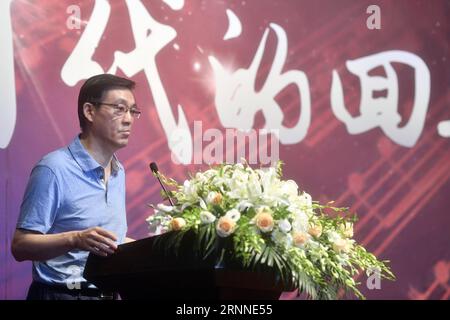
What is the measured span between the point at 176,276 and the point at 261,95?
2.03 metres

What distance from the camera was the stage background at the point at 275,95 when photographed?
350 centimetres

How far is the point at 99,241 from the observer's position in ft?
6.72

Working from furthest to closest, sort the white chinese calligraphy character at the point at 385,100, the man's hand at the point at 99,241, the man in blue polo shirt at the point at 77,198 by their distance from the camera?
1. the white chinese calligraphy character at the point at 385,100
2. the man in blue polo shirt at the point at 77,198
3. the man's hand at the point at 99,241

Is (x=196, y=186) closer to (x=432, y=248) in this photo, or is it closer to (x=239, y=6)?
(x=239, y=6)

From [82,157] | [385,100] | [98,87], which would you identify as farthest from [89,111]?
[385,100]

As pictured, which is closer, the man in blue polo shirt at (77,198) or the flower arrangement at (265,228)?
the flower arrangement at (265,228)

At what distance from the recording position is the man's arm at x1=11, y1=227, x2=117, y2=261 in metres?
2.04

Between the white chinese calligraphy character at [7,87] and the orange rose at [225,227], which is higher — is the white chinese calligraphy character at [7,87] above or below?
above

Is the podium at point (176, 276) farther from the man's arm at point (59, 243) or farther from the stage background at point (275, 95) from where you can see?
the stage background at point (275, 95)

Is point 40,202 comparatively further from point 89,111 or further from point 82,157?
point 89,111

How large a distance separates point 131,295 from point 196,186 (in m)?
0.35

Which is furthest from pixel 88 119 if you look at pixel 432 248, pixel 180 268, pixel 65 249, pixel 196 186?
pixel 432 248

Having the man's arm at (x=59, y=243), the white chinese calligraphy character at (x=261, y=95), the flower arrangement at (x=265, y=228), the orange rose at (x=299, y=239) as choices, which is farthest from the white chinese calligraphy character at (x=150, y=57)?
the orange rose at (x=299, y=239)

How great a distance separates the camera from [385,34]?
13.1ft
